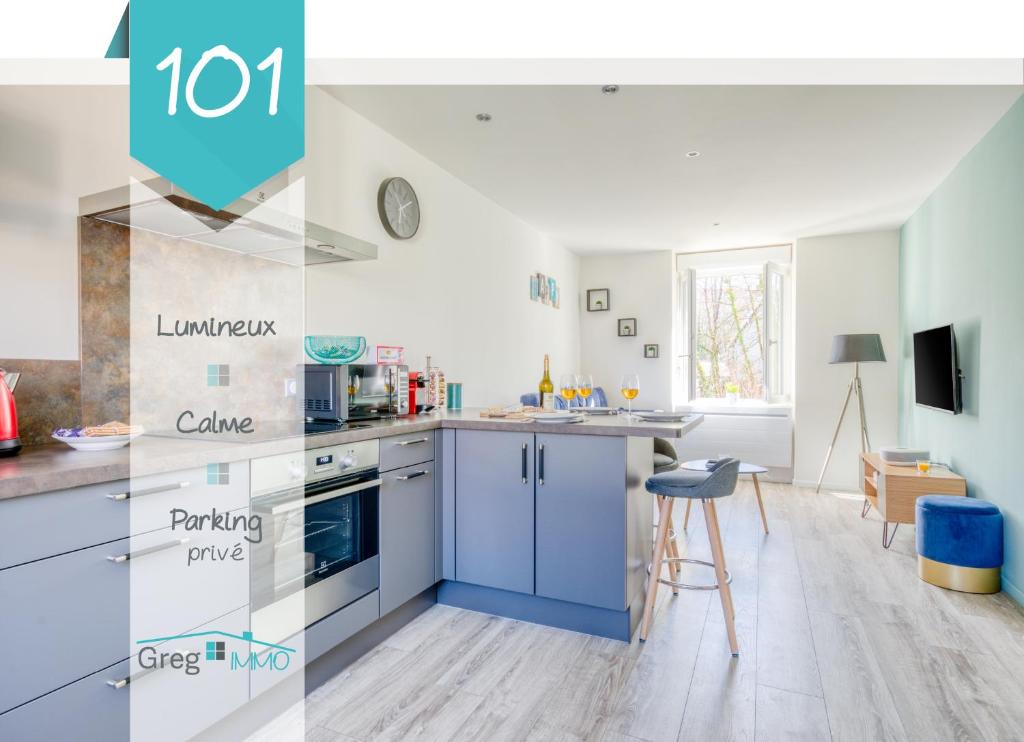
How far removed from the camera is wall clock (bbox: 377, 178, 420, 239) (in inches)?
122

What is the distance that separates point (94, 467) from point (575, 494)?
1635 millimetres

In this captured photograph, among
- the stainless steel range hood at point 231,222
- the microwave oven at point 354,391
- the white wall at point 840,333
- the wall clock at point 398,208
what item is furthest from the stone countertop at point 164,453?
the white wall at point 840,333

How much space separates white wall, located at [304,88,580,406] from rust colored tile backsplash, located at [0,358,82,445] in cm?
100

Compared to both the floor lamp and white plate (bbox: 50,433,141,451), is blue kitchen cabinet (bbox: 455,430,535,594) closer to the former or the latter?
white plate (bbox: 50,433,141,451)

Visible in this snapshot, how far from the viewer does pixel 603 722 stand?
1796mm

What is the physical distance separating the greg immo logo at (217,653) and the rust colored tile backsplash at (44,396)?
0.75 m

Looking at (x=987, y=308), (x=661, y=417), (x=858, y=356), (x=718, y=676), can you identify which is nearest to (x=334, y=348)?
(x=661, y=417)

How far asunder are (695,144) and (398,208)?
1794 millimetres

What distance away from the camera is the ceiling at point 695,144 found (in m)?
2.76

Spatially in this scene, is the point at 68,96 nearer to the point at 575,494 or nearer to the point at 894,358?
the point at 575,494

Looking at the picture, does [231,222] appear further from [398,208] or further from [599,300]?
[599,300]

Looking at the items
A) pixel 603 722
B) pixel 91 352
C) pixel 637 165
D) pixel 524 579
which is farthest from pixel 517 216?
pixel 603 722

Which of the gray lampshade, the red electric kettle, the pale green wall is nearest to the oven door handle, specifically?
the red electric kettle

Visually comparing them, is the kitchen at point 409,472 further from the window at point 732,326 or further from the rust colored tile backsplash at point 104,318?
the window at point 732,326
